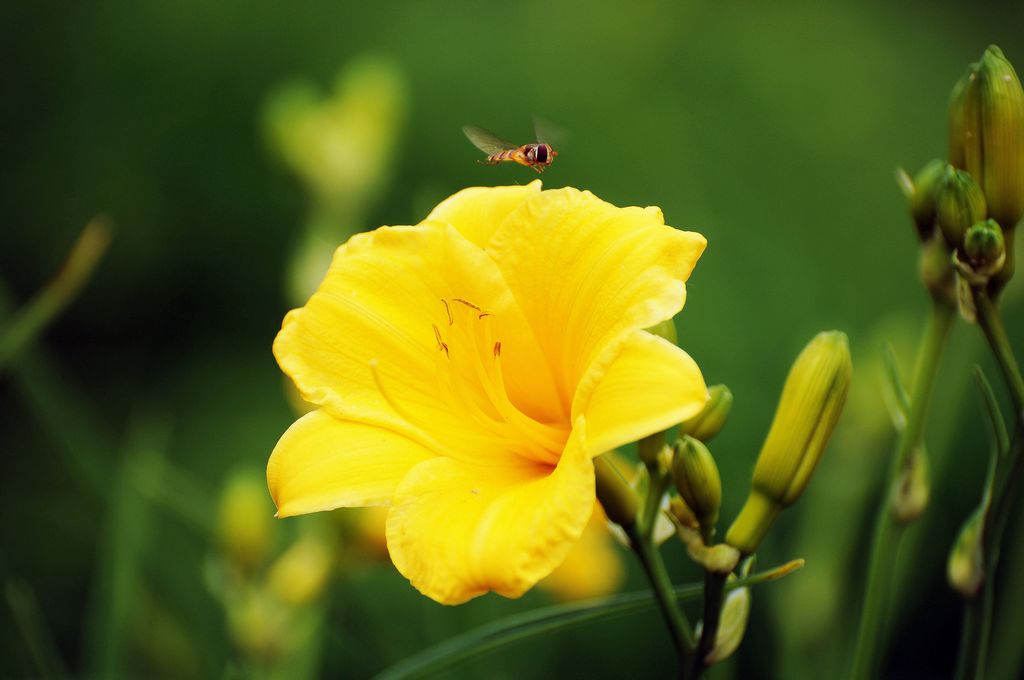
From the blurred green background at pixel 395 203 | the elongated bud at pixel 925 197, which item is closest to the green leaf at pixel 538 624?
the elongated bud at pixel 925 197

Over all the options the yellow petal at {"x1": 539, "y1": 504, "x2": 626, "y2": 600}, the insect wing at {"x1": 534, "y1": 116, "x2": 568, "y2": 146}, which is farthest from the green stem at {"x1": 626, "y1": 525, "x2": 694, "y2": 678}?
the yellow petal at {"x1": 539, "y1": 504, "x2": 626, "y2": 600}

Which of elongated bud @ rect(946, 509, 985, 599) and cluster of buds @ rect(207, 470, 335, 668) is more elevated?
elongated bud @ rect(946, 509, 985, 599)

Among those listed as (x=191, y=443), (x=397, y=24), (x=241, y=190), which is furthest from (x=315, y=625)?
(x=397, y=24)

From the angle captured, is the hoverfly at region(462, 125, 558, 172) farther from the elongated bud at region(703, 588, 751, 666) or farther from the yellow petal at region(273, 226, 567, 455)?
the elongated bud at region(703, 588, 751, 666)

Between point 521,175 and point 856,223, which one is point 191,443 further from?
point 856,223

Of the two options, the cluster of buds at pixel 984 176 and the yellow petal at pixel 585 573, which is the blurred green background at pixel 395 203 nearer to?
the yellow petal at pixel 585 573

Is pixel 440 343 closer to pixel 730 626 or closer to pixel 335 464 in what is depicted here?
pixel 335 464

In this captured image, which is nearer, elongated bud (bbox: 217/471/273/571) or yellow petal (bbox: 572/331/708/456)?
yellow petal (bbox: 572/331/708/456)
